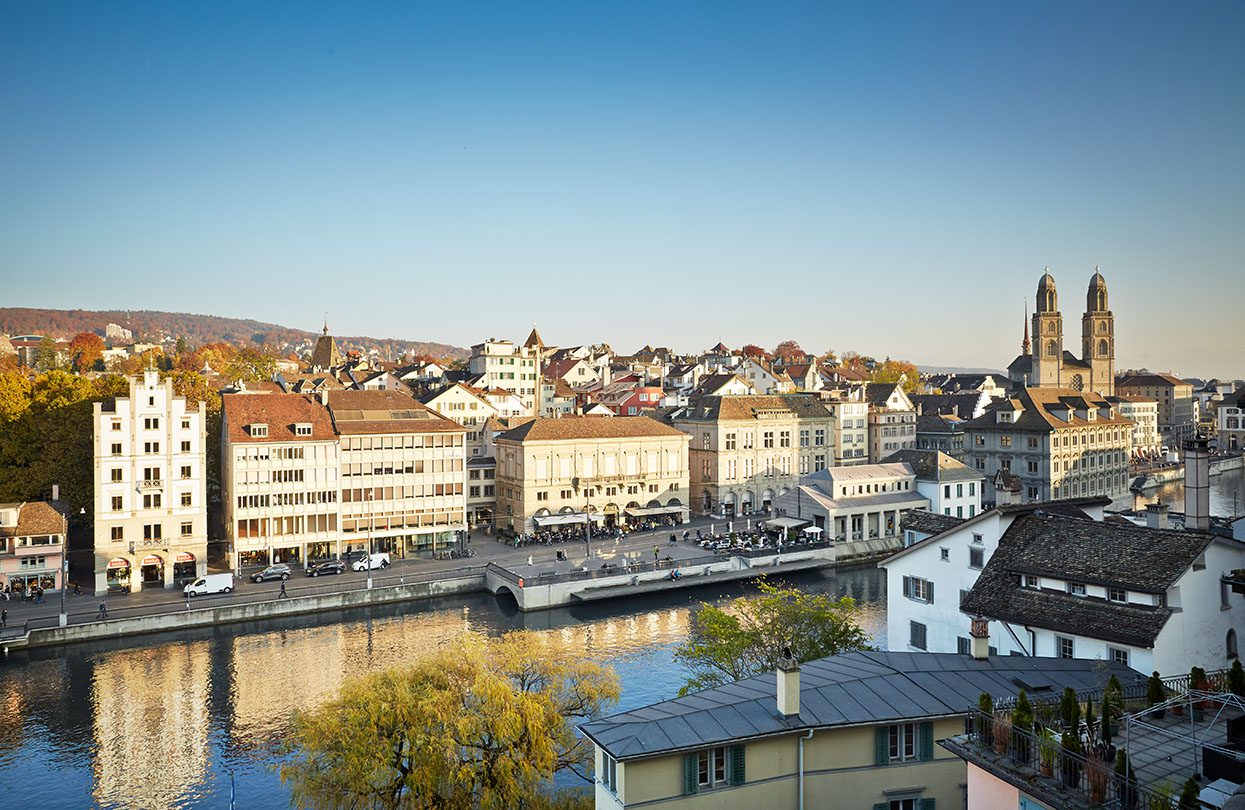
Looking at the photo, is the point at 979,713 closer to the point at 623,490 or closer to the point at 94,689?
the point at 94,689

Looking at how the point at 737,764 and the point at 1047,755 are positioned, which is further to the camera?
the point at 737,764

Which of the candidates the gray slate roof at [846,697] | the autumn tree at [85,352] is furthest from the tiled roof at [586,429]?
the autumn tree at [85,352]

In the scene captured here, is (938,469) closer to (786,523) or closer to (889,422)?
(786,523)

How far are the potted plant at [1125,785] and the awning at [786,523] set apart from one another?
6098 cm

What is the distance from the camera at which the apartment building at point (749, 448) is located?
8462 centimetres

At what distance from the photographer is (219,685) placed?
4262cm

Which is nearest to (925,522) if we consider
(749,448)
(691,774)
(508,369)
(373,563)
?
(691,774)

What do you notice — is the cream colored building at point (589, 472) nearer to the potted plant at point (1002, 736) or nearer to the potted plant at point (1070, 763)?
the potted plant at point (1002, 736)

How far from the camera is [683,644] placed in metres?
47.7

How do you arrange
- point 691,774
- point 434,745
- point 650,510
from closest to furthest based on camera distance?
point 691,774 → point 434,745 → point 650,510

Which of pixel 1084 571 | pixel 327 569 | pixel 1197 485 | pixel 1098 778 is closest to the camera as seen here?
pixel 1098 778

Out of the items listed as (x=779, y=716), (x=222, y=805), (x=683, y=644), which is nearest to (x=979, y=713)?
(x=779, y=716)

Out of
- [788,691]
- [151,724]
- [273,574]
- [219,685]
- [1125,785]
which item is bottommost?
[151,724]

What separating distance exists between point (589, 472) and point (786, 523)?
16043 mm
